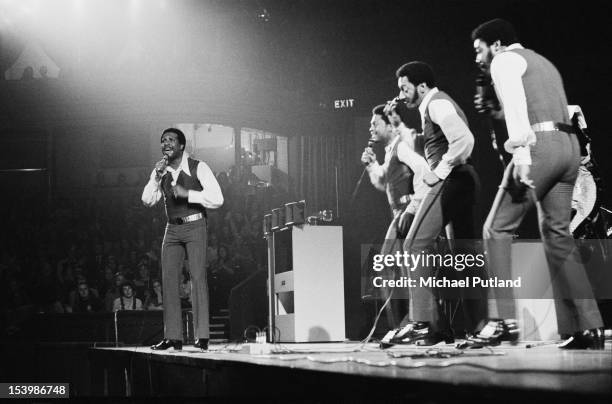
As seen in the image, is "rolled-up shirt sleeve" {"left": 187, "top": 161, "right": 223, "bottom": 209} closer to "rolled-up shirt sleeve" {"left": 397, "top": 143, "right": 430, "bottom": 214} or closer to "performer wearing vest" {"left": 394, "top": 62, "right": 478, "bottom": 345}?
"rolled-up shirt sleeve" {"left": 397, "top": 143, "right": 430, "bottom": 214}

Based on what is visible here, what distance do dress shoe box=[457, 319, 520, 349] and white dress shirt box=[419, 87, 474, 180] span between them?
0.86m

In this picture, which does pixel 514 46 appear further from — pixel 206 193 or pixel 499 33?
pixel 206 193

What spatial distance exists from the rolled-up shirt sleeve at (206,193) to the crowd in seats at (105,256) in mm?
3642

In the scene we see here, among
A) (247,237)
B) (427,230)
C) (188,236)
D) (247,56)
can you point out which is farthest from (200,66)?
(427,230)

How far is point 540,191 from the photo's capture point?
2.91 metres

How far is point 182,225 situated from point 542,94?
2639 mm

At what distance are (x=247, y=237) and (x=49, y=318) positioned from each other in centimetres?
324

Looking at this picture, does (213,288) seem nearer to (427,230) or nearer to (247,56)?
(427,230)

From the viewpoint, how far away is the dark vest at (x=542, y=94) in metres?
2.96

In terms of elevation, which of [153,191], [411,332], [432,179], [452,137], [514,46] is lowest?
[411,332]

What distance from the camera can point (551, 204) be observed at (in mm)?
2920

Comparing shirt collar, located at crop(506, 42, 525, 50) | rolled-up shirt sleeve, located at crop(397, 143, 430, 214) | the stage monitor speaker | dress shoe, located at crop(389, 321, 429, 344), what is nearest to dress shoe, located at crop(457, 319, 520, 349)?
dress shoe, located at crop(389, 321, 429, 344)

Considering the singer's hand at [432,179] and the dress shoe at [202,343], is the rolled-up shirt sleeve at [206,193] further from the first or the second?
the singer's hand at [432,179]

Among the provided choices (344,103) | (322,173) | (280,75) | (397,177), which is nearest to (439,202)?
(397,177)
